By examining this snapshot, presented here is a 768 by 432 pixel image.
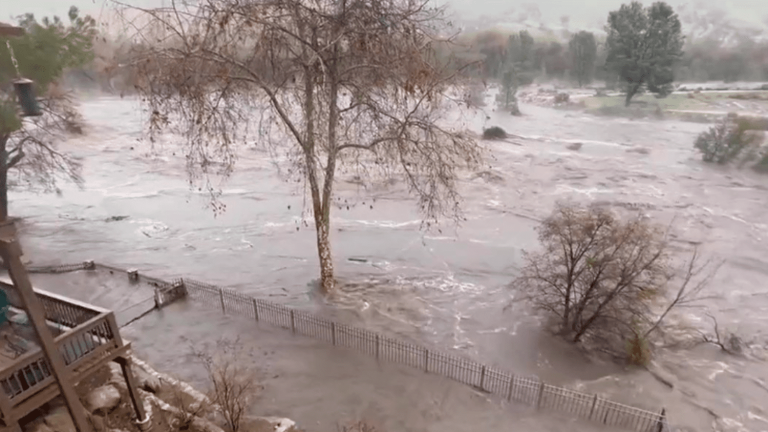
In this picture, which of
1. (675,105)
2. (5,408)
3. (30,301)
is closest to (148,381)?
(5,408)

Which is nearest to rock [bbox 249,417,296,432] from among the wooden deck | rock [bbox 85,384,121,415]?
rock [bbox 85,384,121,415]

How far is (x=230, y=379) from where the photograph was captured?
842 centimetres

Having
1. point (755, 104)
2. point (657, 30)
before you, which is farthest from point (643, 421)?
point (755, 104)

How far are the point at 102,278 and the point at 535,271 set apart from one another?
14933 millimetres

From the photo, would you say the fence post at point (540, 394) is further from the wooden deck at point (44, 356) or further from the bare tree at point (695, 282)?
the wooden deck at point (44, 356)

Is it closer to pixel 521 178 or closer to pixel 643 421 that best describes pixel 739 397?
Result: pixel 643 421

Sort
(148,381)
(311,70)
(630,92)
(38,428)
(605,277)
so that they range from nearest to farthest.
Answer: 1. (38,428)
2. (148,381)
3. (311,70)
4. (605,277)
5. (630,92)

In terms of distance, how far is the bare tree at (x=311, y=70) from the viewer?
34.4ft

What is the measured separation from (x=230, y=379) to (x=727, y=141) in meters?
37.9

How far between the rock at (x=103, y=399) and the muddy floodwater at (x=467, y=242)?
359 cm

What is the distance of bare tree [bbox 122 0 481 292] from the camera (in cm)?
1048

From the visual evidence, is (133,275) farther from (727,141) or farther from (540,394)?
(727,141)

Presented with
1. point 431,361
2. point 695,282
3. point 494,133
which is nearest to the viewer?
point 431,361

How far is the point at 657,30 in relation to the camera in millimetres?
40688
